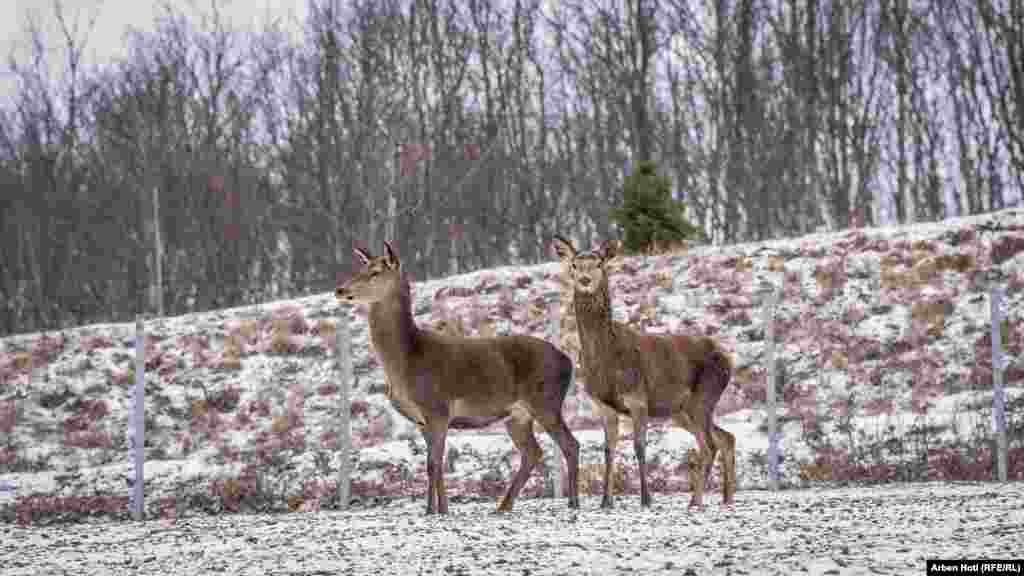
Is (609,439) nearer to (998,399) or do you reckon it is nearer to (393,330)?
(393,330)

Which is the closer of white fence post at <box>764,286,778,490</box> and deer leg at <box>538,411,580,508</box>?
deer leg at <box>538,411,580,508</box>

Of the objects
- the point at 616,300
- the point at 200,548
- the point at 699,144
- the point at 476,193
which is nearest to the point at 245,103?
the point at 476,193

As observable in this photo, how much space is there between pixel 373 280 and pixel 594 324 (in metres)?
2.01

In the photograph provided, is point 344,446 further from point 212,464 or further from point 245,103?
point 245,103

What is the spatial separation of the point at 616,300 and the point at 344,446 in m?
10.7

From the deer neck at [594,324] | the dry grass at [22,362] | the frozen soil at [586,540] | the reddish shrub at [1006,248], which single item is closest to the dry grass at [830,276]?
the reddish shrub at [1006,248]

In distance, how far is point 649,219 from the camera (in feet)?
91.1

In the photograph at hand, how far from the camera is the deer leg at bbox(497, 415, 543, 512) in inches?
463

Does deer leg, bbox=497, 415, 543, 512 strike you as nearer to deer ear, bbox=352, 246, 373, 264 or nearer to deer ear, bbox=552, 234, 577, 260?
deer ear, bbox=552, 234, 577, 260

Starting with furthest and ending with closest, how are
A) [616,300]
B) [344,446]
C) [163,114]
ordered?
[163,114] < [616,300] < [344,446]

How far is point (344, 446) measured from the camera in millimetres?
14930

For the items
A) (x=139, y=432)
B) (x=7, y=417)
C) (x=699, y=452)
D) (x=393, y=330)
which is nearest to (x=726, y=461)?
(x=699, y=452)

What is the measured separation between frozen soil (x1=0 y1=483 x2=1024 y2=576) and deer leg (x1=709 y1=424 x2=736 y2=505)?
7.0 inches

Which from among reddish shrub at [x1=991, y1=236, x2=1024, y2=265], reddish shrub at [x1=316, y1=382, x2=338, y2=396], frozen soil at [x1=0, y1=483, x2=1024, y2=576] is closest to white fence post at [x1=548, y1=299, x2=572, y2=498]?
frozen soil at [x1=0, y1=483, x2=1024, y2=576]
